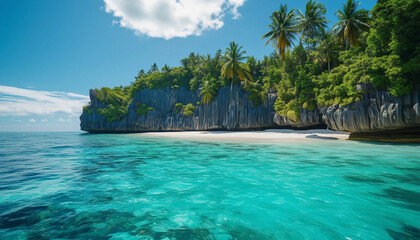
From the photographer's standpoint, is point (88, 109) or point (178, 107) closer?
point (178, 107)

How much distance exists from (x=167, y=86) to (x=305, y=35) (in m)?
34.1

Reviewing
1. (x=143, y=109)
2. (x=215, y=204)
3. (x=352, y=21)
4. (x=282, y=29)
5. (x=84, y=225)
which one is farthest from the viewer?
(x=143, y=109)

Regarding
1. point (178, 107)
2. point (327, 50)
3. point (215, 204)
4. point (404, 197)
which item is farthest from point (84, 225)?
point (178, 107)

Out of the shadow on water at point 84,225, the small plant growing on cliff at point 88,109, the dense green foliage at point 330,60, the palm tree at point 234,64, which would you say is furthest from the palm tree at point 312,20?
the small plant growing on cliff at point 88,109

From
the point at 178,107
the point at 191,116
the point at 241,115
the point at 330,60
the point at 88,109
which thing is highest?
the point at 330,60

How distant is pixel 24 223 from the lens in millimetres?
3365

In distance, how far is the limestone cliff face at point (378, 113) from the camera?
13.6 meters

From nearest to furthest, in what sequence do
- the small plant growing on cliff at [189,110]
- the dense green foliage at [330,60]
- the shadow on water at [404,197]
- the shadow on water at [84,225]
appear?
1. the shadow on water at [84,225]
2. the shadow on water at [404,197]
3. the dense green foliage at [330,60]
4. the small plant growing on cliff at [189,110]

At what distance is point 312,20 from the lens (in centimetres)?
2731

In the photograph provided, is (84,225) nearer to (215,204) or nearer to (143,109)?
(215,204)

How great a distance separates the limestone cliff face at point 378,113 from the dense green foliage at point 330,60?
70 cm

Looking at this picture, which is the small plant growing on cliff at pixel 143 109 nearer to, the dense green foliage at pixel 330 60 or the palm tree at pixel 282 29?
the dense green foliage at pixel 330 60

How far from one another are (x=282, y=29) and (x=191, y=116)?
24.6 metres

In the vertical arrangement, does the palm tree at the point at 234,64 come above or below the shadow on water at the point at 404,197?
above
